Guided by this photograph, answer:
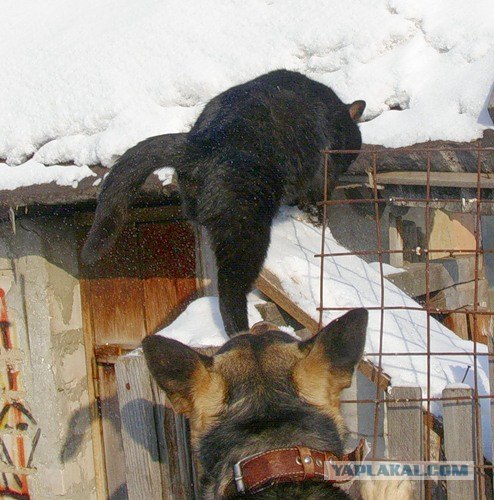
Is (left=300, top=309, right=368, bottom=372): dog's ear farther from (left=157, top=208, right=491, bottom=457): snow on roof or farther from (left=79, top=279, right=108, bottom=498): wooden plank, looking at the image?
(left=79, top=279, right=108, bottom=498): wooden plank

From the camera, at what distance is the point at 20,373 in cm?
516

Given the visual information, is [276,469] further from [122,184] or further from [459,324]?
[459,324]

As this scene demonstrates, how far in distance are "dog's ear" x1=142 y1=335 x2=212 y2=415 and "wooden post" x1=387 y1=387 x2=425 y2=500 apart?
947 millimetres

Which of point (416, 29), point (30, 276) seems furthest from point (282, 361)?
point (30, 276)

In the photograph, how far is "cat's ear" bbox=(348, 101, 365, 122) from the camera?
4191mm

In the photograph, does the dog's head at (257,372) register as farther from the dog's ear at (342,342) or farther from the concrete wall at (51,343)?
the concrete wall at (51,343)

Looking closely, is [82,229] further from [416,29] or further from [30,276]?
[416,29]

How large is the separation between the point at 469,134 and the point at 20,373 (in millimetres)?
3354

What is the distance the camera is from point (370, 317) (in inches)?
136

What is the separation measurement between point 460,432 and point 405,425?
0.63 feet

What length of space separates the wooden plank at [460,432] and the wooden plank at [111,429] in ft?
9.65

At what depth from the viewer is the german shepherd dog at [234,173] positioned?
11.4 feet

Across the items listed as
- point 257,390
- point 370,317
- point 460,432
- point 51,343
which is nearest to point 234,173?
point 370,317

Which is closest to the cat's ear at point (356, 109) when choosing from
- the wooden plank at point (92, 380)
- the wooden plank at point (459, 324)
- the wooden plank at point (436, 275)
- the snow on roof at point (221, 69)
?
the snow on roof at point (221, 69)
